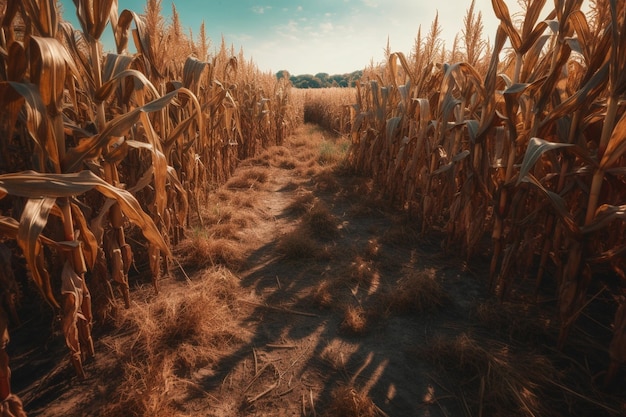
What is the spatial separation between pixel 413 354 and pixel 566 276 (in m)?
1.00

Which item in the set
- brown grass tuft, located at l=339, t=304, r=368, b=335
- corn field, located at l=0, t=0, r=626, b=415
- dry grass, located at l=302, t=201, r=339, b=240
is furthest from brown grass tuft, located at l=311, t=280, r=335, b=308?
corn field, located at l=0, t=0, r=626, b=415

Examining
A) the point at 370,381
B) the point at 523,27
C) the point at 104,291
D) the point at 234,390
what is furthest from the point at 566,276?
the point at 104,291

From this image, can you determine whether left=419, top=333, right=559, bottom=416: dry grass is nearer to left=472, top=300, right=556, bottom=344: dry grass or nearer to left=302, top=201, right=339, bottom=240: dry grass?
left=472, top=300, right=556, bottom=344: dry grass

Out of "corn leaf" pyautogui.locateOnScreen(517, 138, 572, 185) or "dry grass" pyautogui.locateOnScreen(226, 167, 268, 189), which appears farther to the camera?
"dry grass" pyautogui.locateOnScreen(226, 167, 268, 189)

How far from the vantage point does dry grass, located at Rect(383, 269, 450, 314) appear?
2246 millimetres

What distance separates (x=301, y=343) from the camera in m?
1.97

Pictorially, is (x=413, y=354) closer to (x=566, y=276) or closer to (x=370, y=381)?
(x=370, y=381)

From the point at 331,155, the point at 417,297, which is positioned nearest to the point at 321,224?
the point at 417,297

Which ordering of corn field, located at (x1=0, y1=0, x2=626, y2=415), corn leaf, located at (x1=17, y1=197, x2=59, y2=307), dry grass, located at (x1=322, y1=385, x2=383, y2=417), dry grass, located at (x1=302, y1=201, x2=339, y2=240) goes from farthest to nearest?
dry grass, located at (x1=302, y1=201, x2=339, y2=240) < dry grass, located at (x1=322, y1=385, x2=383, y2=417) < corn field, located at (x1=0, y1=0, x2=626, y2=415) < corn leaf, located at (x1=17, y1=197, x2=59, y2=307)

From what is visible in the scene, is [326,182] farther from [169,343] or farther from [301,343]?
[169,343]

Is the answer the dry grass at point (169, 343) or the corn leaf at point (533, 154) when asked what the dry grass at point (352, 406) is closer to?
the dry grass at point (169, 343)

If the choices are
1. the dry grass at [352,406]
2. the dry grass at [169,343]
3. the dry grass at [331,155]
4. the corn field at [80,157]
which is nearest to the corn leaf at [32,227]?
the corn field at [80,157]

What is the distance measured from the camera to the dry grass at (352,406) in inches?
56.7

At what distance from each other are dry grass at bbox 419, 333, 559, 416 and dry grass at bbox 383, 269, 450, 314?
354 millimetres
